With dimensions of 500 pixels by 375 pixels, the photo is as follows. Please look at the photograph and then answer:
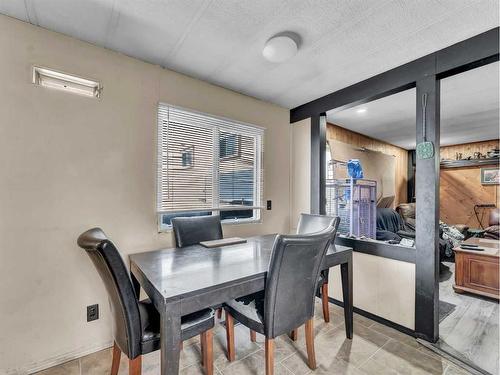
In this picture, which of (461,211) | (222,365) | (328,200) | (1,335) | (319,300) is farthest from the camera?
(461,211)

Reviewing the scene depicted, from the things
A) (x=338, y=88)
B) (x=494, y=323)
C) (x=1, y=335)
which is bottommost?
(x=494, y=323)

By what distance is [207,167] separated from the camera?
2500 mm

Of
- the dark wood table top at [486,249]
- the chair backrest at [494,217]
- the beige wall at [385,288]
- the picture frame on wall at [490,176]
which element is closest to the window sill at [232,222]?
the beige wall at [385,288]

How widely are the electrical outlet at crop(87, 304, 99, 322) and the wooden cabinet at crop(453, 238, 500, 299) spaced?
3.82 meters

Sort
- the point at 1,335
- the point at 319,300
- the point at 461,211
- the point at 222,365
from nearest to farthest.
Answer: the point at 1,335 < the point at 222,365 < the point at 319,300 < the point at 461,211

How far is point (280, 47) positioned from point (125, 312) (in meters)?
1.91

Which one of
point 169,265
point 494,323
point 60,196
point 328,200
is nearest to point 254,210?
point 328,200

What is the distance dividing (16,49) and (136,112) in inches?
30.6

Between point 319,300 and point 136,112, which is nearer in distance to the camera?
point 136,112

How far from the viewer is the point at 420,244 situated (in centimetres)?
201

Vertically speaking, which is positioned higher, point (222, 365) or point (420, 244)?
point (420, 244)

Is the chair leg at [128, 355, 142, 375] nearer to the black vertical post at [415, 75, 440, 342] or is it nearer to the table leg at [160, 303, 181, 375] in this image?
the table leg at [160, 303, 181, 375]

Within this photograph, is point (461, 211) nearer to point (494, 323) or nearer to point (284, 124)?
point (494, 323)

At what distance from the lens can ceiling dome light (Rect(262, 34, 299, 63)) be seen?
1756 mm
